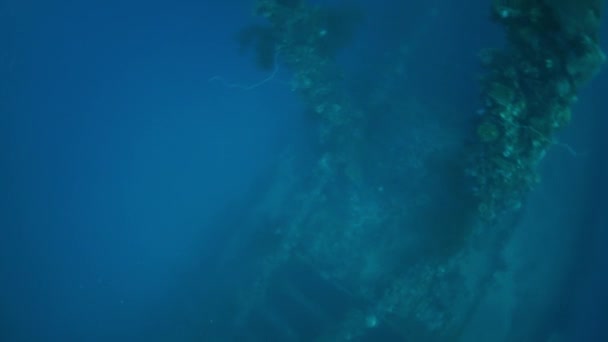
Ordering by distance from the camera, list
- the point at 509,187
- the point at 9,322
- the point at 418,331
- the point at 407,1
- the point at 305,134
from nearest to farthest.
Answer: the point at 509,187, the point at 418,331, the point at 305,134, the point at 407,1, the point at 9,322

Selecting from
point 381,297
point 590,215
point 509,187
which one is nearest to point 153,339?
point 381,297

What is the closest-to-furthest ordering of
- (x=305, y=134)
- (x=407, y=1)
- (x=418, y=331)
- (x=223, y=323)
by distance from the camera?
(x=418, y=331) < (x=223, y=323) < (x=305, y=134) < (x=407, y=1)

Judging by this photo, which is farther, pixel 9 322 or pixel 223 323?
pixel 9 322

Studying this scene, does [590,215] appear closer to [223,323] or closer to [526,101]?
[526,101]

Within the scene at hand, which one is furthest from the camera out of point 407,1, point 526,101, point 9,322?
point 9,322

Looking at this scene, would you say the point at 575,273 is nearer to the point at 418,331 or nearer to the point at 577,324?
the point at 577,324

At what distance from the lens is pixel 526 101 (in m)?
7.29

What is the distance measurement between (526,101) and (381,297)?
5.41 m

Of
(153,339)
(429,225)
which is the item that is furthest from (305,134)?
(153,339)

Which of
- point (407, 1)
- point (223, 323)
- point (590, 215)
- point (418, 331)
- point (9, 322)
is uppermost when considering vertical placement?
point (407, 1)

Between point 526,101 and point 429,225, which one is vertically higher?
point 526,101

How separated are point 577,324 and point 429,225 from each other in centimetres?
752

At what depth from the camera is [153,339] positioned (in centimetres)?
1407

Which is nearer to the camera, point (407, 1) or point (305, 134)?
point (305, 134)
